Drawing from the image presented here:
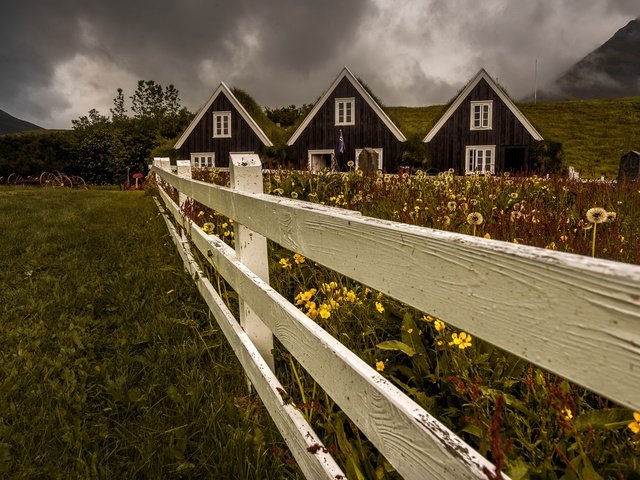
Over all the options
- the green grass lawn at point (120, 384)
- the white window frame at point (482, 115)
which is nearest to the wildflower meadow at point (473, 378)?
the green grass lawn at point (120, 384)

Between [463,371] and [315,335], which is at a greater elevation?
[315,335]

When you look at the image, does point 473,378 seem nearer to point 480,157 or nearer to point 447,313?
point 447,313

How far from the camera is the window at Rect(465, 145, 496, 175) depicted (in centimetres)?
2739

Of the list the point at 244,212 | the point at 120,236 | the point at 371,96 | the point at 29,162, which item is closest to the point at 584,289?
the point at 244,212

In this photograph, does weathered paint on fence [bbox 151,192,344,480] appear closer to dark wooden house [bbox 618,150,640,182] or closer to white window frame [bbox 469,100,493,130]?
dark wooden house [bbox 618,150,640,182]

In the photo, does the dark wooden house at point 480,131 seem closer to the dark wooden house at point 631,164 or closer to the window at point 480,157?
the window at point 480,157

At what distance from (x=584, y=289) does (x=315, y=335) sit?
0.96 m

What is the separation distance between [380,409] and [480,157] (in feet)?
93.7

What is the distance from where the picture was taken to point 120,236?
Answer: 7.66 metres

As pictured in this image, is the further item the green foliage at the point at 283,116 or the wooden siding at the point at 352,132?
the green foliage at the point at 283,116

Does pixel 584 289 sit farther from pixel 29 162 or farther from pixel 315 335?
pixel 29 162

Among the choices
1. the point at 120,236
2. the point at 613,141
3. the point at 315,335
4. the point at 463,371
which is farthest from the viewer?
the point at 613,141

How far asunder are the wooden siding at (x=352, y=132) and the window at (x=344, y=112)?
178 mm

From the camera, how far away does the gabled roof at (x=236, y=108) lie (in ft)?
94.2
